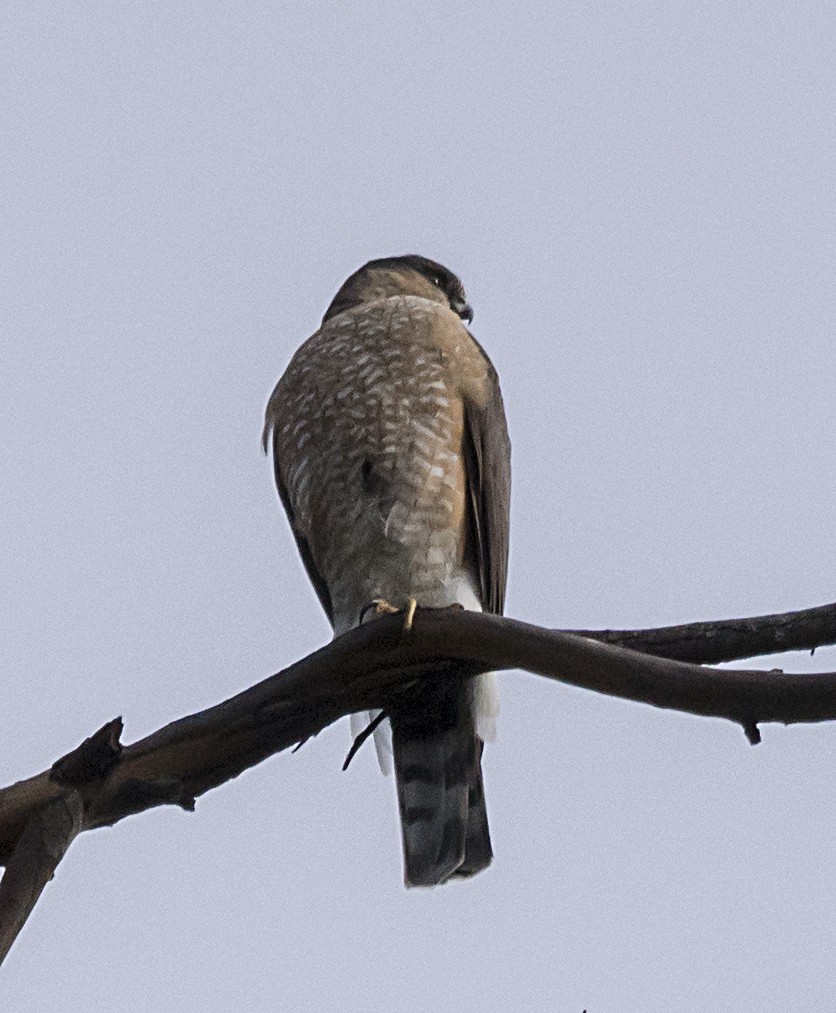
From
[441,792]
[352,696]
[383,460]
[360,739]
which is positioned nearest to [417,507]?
[383,460]

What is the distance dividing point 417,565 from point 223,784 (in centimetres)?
180

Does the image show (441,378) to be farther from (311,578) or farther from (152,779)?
(152,779)

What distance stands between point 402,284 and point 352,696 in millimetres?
3350

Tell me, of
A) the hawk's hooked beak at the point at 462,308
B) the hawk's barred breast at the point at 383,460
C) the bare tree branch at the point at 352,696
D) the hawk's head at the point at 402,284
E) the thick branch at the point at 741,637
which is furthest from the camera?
the hawk's hooked beak at the point at 462,308

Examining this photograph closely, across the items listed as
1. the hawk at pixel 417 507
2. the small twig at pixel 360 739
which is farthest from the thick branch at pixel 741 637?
the hawk at pixel 417 507

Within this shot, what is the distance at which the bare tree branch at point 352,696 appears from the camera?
9.82ft

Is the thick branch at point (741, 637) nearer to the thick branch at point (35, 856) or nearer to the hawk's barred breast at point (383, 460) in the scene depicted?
the thick branch at point (35, 856)

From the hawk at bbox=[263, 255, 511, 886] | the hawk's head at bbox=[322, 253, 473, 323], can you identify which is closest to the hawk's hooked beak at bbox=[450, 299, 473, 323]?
Result: the hawk's head at bbox=[322, 253, 473, 323]

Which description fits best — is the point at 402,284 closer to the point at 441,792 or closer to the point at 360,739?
the point at 441,792

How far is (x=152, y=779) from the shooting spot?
10.9 ft

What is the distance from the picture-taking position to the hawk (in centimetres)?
511

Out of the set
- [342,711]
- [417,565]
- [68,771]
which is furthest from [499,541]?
[68,771]

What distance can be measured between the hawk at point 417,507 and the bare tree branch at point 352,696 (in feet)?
4.99

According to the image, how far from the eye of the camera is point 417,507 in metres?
5.08
